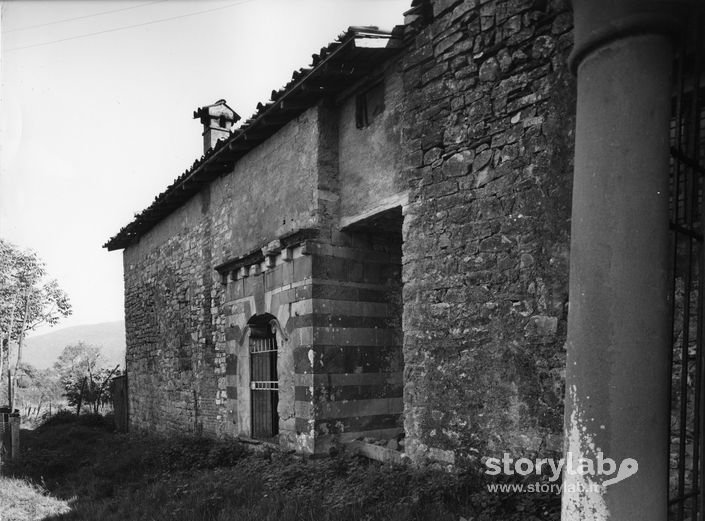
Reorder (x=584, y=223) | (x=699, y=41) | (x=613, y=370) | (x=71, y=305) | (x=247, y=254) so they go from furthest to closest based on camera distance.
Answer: (x=71, y=305) → (x=247, y=254) → (x=699, y=41) → (x=584, y=223) → (x=613, y=370)

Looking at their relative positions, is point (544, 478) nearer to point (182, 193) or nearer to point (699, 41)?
point (699, 41)

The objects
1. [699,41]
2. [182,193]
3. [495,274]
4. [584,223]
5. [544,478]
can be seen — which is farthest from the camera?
[182,193]

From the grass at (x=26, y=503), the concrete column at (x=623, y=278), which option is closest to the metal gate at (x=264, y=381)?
the grass at (x=26, y=503)

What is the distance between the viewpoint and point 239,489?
223 inches

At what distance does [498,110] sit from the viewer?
447 centimetres

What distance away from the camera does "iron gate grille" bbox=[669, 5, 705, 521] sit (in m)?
2.46

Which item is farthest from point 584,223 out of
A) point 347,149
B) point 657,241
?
point 347,149

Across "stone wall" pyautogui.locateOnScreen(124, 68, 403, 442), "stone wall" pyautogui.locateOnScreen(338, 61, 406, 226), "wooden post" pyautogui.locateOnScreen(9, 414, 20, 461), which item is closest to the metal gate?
"stone wall" pyautogui.locateOnScreen(124, 68, 403, 442)

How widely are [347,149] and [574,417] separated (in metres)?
4.83

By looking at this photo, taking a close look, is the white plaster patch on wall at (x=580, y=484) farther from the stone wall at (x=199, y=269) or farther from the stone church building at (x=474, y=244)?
the stone wall at (x=199, y=269)

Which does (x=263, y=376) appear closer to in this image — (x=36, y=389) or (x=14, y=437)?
(x=14, y=437)

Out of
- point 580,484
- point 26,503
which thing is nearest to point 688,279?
point 580,484

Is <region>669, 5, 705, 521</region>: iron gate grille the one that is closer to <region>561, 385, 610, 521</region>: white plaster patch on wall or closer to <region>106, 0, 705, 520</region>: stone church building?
<region>106, 0, 705, 520</region>: stone church building

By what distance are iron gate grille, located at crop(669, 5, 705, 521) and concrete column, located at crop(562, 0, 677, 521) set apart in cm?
15
